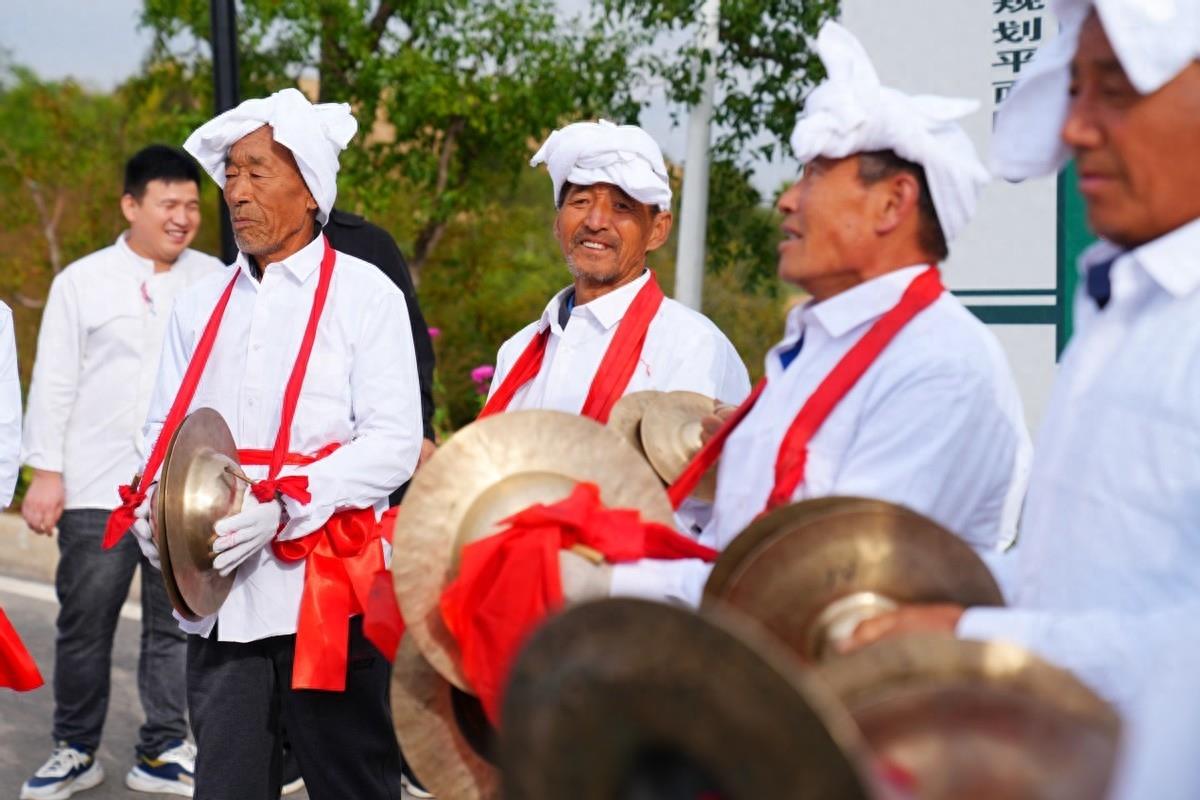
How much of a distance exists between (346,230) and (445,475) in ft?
9.95

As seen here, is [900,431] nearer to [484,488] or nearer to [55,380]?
[484,488]

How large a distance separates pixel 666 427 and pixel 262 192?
1355 millimetres

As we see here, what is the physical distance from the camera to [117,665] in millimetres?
7379

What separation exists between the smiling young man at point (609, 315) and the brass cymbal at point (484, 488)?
1056mm

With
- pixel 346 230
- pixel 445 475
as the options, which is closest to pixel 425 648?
pixel 445 475

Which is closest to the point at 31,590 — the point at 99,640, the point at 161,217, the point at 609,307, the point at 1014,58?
the point at 99,640

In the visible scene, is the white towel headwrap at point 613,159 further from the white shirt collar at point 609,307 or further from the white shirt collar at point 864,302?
the white shirt collar at point 864,302

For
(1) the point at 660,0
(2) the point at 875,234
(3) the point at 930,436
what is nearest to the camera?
(3) the point at 930,436

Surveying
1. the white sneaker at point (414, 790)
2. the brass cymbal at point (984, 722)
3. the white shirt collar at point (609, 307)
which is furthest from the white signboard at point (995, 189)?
the brass cymbal at point (984, 722)

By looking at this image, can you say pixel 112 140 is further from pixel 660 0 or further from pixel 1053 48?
pixel 1053 48

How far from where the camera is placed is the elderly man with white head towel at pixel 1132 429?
1.82 metres

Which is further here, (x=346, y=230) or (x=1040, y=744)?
(x=346, y=230)

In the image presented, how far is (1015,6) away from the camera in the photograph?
5.60 metres

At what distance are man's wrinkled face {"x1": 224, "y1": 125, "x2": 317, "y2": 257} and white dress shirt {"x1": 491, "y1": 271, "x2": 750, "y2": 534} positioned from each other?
707 mm
